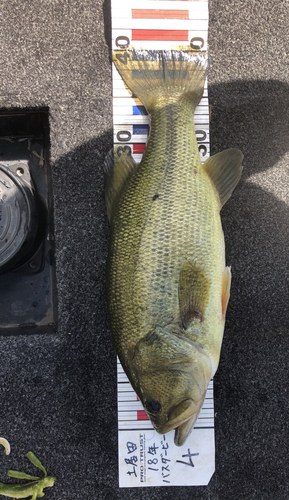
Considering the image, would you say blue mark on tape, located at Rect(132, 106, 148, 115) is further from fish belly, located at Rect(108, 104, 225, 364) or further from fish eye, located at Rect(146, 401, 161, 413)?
fish eye, located at Rect(146, 401, 161, 413)

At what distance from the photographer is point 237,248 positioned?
1.45 metres

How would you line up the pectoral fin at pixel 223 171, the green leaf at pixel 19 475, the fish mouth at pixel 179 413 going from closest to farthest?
the fish mouth at pixel 179 413, the pectoral fin at pixel 223 171, the green leaf at pixel 19 475

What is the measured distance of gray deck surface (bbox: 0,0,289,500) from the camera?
55.0 inches

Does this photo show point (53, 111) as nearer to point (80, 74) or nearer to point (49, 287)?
point (80, 74)

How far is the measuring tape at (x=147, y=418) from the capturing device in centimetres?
137

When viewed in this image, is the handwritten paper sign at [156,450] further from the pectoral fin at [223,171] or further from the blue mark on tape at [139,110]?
the blue mark on tape at [139,110]

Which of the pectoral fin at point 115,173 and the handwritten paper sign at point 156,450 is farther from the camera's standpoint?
the handwritten paper sign at point 156,450

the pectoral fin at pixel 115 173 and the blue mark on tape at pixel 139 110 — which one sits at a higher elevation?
the blue mark on tape at pixel 139 110

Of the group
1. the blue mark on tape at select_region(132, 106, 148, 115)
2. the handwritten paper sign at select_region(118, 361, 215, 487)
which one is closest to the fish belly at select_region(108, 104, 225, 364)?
the blue mark on tape at select_region(132, 106, 148, 115)

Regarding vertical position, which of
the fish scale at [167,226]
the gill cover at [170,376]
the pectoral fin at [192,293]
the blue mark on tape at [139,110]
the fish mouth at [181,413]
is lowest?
the fish mouth at [181,413]

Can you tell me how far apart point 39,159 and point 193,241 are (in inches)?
32.4

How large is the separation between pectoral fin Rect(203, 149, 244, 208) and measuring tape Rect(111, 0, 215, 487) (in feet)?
0.69

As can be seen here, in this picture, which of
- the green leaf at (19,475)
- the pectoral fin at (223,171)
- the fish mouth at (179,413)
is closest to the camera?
the fish mouth at (179,413)

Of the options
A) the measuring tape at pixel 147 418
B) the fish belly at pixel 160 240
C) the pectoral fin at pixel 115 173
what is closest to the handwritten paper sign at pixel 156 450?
the measuring tape at pixel 147 418
